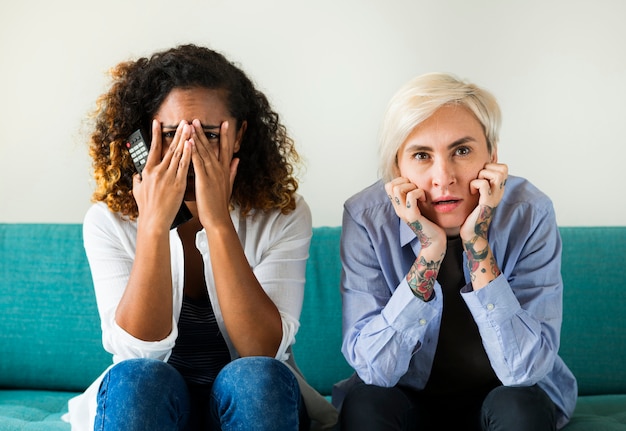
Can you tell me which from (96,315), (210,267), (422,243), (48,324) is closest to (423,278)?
(422,243)

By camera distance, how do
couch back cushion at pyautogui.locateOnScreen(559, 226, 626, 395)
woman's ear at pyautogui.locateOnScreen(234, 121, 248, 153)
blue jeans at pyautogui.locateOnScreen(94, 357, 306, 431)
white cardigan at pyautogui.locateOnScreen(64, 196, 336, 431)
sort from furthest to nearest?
couch back cushion at pyautogui.locateOnScreen(559, 226, 626, 395), woman's ear at pyautogui.locateOnScreen(234, 121, 248, 153), white cardigan at pyautogui.locateOnScreen(64, 196, 336, 431), blue jeans at pyautogui.locateOnScreen(94, 357, 306, 431)

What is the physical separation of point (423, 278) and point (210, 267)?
45cm

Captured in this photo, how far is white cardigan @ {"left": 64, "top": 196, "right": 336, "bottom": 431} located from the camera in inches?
61.7

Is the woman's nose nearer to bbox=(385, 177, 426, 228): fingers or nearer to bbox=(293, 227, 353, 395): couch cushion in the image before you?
bbox=(385, 177, 426, 228): fingers

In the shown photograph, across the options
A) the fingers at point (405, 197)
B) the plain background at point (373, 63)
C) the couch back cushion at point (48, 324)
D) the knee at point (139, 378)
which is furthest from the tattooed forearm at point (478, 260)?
the couch back cushion at point (48, 324)

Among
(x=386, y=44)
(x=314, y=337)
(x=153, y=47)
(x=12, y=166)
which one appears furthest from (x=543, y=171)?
(x=12, y=166)

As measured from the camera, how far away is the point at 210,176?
1605 millimetres

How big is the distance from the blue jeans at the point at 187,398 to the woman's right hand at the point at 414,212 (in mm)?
366

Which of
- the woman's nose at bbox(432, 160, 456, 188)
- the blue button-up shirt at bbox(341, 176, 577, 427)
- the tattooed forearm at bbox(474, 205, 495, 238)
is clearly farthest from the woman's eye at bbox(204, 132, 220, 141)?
the tattooed forearm at bbox(474, 205, 495, 238)

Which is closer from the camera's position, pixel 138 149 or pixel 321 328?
pixel 138 149

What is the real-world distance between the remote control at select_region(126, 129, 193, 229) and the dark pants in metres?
0.51

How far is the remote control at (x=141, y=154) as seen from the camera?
164 centimetres

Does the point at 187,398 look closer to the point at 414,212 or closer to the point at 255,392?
the point at 255,392

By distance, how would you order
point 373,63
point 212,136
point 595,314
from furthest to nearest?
point 373,63 → point 595,314 → point 212,136
